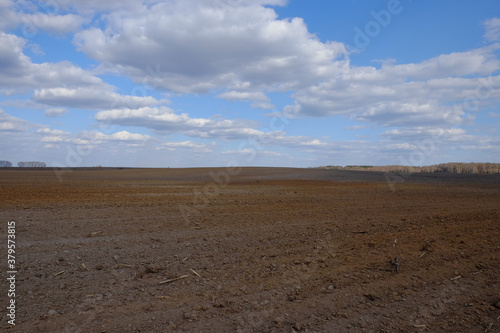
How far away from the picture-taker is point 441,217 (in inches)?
460

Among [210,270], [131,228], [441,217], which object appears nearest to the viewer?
[210,270]

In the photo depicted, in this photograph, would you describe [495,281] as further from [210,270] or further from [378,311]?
[210,270]

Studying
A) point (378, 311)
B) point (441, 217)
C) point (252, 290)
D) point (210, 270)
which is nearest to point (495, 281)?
point (378, 311)

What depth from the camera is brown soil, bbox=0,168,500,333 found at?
4867 mm

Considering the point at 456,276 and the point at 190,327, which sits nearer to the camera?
the point at 190,327

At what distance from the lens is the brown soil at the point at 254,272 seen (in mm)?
4867

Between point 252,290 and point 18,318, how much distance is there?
128 inches

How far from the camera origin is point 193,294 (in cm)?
566

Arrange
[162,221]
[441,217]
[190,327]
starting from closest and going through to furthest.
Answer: [190,327], [162,221], [441,217]

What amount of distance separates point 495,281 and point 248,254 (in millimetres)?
4440

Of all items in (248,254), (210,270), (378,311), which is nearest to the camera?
(378,311)

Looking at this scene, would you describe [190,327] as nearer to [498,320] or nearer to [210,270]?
[210,270]

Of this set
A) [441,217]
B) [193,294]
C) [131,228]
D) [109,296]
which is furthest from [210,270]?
[441,217]

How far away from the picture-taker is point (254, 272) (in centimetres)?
655
